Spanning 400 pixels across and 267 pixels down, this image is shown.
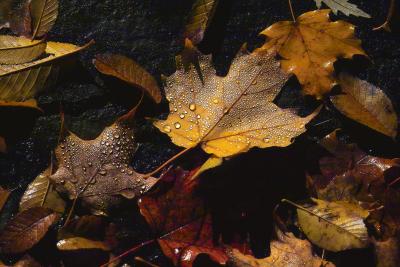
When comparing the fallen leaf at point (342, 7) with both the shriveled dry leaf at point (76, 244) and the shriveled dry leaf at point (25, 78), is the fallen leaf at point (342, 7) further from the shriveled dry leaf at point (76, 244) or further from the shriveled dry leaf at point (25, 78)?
the shriveled dry leaf at point (76, 244)

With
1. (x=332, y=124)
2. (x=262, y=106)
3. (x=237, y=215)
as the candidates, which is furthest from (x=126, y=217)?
(x=332, y=124)

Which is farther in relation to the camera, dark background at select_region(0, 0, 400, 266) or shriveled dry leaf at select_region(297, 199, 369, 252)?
dark background at select_region(0, 0, 400, 266)

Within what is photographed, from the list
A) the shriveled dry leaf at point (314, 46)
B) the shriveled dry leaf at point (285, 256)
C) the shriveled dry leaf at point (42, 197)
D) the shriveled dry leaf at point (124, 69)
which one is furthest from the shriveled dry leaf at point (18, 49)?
the shriveled dry leaf at point (285, 256)

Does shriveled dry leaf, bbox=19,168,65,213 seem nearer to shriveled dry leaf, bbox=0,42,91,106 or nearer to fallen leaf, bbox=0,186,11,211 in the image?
fallen leaf, bbox=0,186,11,211

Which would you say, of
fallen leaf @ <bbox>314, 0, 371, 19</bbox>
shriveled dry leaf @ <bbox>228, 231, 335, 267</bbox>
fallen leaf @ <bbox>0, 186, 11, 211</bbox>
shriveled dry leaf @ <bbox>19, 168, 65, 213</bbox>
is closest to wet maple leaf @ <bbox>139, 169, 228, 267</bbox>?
shriveled dry leaf @ <bbox>228, 231, 335, 267</bbox>

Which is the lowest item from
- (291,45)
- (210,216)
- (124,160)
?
(210,216)

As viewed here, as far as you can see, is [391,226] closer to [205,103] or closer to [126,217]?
[205,103]
